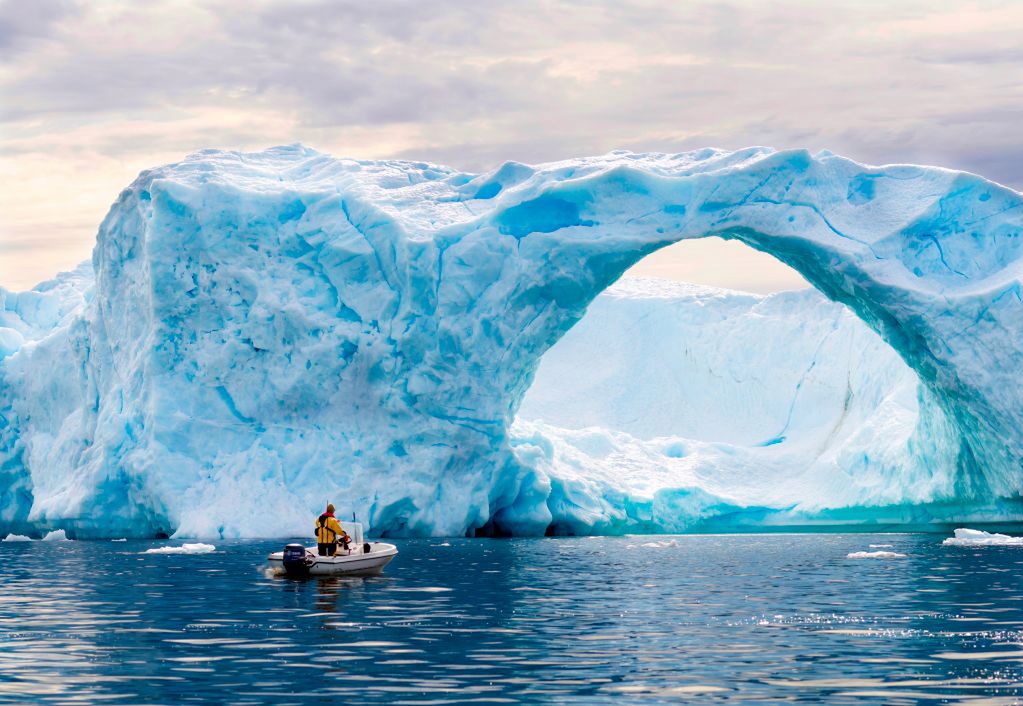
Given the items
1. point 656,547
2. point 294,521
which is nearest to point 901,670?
point 656,547

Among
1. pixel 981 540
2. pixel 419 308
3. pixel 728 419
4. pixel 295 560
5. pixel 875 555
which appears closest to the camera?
pixel 295 560

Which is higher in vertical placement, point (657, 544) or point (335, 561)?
point (335, 561)

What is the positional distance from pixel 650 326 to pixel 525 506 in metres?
19.0

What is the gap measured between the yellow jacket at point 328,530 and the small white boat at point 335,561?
19 centimetres

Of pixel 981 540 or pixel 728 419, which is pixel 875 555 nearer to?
pixel 981 540

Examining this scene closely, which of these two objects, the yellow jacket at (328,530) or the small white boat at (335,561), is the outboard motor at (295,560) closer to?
the small white boat at (335,561)

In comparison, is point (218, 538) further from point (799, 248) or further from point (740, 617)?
point (740, 617)

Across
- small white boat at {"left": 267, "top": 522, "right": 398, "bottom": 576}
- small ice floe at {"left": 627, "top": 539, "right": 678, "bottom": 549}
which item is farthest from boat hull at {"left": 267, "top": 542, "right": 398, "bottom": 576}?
small ice floe at {"left": 627, "top": 539, "right": 678, "bottom": 549}

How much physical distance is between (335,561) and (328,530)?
0.48 m

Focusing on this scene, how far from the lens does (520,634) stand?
35.3ft

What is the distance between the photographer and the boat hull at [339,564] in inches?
655

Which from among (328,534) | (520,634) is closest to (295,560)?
(328,534)

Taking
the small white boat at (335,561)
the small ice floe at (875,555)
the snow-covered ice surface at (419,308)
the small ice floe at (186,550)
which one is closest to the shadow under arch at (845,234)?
the snow-covered ice surface at (419,308)

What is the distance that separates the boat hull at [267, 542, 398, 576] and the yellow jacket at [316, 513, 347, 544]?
210mm
